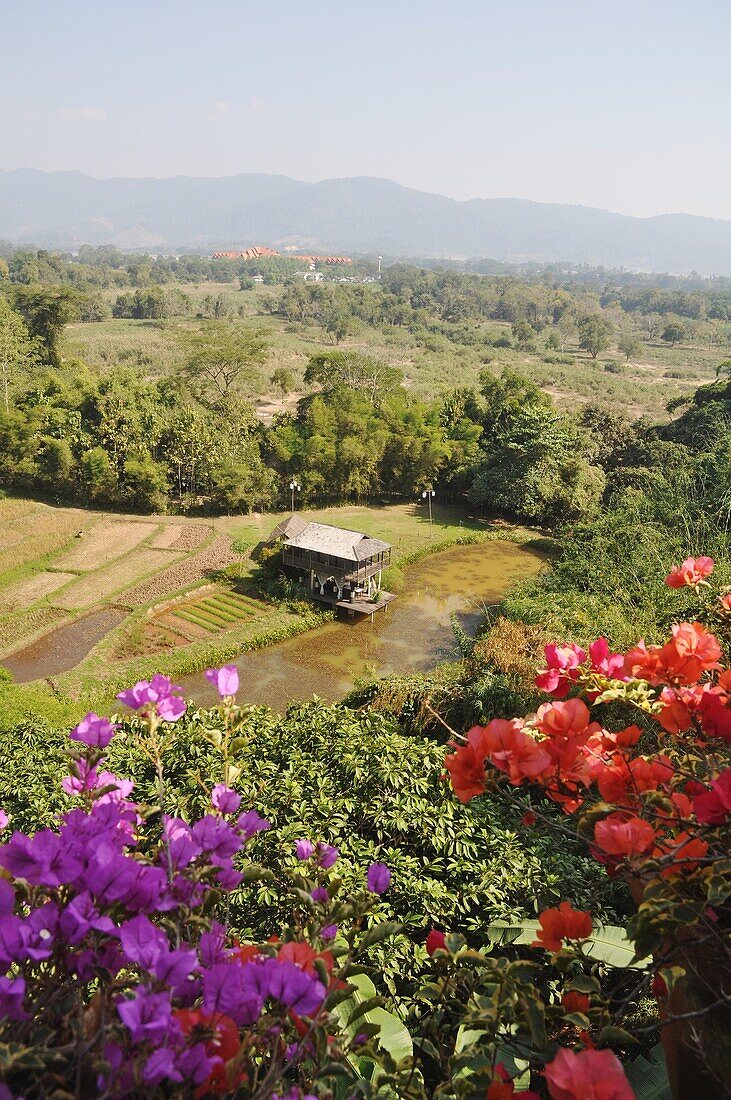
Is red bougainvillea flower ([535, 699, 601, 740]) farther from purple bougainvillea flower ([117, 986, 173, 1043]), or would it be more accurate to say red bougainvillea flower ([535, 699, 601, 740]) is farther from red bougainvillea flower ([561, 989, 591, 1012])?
purple bougainvillea flower ([117, 986, 173, 1043])

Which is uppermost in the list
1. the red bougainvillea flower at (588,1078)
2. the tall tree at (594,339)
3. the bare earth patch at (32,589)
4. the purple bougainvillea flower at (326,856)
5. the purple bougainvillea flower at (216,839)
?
the tall tree at (594,339)

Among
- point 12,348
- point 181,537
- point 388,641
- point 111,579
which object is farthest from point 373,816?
point 12,348

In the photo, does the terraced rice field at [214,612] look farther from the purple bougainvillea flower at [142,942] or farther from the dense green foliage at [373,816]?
the purple bougainvillea flower at [142,942]

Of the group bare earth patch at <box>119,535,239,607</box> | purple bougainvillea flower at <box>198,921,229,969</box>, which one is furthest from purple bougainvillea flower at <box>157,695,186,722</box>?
bare earth patch at <box>119,535,239,607</box>

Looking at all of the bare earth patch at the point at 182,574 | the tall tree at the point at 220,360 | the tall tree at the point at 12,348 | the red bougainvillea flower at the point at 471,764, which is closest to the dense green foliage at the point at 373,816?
the red bougainvillea flower at the point at 471,764

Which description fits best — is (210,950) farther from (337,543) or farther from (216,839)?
(337,543)

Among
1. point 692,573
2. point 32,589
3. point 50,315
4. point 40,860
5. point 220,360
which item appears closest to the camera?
point 40,860
